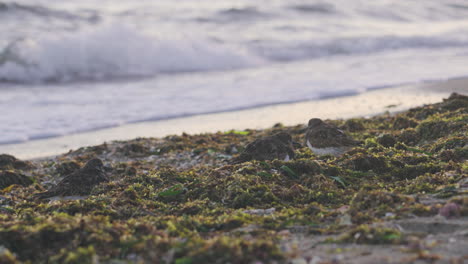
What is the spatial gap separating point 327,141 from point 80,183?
3160 mm

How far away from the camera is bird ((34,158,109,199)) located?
6.02m

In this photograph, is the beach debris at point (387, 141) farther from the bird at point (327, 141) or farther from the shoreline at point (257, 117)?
the shoreline at point (257, 117)

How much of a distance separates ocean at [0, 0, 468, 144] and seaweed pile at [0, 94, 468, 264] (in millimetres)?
4682

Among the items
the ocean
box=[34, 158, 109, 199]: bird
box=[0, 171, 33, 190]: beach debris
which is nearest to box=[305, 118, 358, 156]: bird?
box=[34, 158, 109, 199]: bird

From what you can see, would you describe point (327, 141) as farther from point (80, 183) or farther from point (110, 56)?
point (110, 56)

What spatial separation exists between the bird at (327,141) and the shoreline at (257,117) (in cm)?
307

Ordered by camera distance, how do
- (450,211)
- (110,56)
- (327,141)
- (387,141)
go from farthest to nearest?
(110,56), (387,141), (327,141), (450,211)

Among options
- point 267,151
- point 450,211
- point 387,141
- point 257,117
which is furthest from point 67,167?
point 450,211

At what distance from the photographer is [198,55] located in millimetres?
19875

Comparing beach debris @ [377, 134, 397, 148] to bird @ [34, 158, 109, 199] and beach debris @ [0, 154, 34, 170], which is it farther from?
beach debris @ [0, 154, 34, 170]

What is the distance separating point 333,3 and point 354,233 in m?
28.3

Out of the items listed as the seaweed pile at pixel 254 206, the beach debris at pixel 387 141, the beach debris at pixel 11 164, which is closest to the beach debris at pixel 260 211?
the seaweed pile at pixel 254 206

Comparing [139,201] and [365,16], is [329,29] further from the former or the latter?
[139,201]

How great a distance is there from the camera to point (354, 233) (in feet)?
12.2
